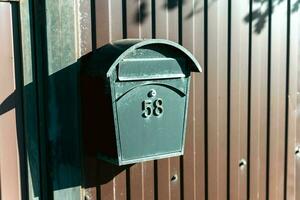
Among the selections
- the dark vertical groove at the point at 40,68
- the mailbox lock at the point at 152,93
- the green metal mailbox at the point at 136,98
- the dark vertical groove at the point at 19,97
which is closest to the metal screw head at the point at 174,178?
the green metal mailbox at the point at 136,98

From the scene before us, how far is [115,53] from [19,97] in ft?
1.95

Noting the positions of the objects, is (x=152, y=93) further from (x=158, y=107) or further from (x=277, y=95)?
(x=277, y=95)

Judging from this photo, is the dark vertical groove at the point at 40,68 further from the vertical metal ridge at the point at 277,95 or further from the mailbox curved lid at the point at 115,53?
the vertical metal ridge at the point at 277,95

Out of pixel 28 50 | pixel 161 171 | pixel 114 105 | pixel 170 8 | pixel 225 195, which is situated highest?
pixel 170 8

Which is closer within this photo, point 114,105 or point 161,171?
point 114,105

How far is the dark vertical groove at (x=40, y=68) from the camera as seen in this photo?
324 centimetres

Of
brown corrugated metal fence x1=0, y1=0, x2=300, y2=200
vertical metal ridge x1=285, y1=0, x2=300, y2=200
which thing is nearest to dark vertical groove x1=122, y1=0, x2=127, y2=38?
brown corrugated metal fence x1=0, y1=0, x2=300, y2=200

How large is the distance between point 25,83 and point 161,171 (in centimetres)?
116

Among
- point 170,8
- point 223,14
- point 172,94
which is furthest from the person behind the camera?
point 223,14

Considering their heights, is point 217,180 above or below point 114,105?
below

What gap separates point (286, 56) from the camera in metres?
4.62

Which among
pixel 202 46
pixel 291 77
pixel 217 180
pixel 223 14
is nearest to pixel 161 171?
pixel 217 180

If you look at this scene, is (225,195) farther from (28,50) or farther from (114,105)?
(28,50)

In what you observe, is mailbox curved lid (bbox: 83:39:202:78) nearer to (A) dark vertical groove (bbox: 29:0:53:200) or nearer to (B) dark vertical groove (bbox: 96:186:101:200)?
(A) dark vertical groove (bbox: 29:0:53:200)
